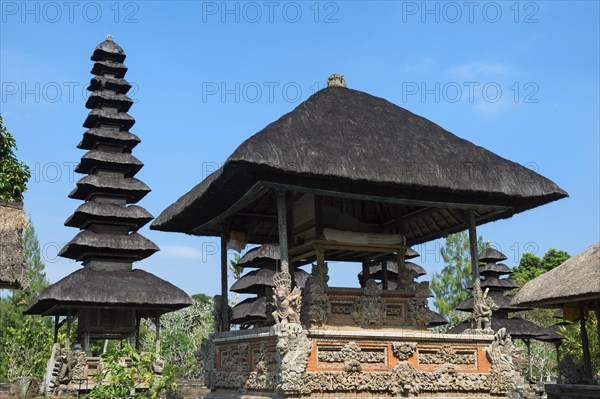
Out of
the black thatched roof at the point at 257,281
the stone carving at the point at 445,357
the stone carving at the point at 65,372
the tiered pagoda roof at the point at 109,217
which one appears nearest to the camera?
the stone carving at the point at 445,357

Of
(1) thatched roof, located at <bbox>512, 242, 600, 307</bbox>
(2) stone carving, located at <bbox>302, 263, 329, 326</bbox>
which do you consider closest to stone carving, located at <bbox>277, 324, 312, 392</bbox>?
(2) stone carving, located at <bbox>302, 263, 329, 326</bbox>

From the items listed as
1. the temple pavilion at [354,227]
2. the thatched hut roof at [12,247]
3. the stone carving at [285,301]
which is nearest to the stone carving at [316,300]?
the temple pavilion at [354,227]

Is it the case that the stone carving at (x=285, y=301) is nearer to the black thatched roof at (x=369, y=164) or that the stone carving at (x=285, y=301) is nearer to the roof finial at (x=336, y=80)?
the black thatched roof at (x=369, y=164)

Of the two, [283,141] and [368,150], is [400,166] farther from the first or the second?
[283,141]

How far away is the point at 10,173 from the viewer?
65.7 feet

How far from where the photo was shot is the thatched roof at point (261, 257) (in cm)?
3120

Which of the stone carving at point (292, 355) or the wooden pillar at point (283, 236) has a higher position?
the wooden pillar at point (283, 236)

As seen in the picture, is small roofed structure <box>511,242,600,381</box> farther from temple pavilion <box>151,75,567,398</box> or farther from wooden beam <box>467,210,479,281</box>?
wooden beam <box>467,210,479,281</box>

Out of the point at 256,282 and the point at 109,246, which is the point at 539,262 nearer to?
the point at 256,282

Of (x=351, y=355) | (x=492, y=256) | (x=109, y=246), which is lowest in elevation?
(x=351, y=355)

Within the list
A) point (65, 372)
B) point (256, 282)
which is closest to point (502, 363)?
point (65, 372)

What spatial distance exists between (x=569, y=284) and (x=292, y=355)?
10.4 meters

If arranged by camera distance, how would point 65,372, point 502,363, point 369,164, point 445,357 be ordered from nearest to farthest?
point 369,164
point 445,357
point 502,363
point 65,372

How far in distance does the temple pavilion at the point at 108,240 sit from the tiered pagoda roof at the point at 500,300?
1275 cm
